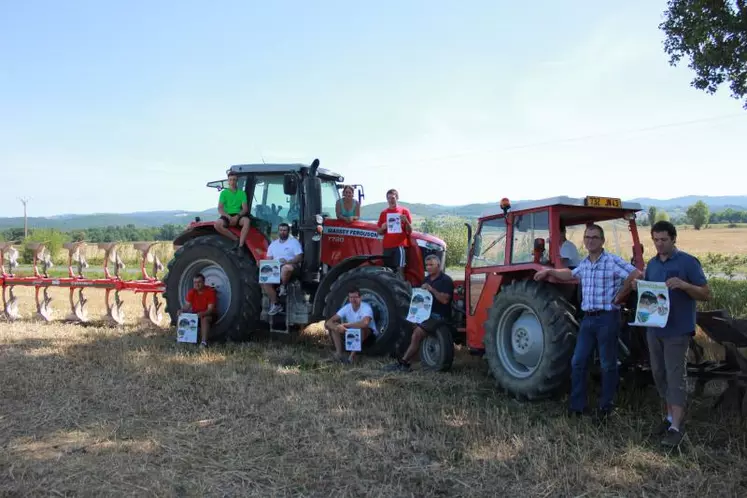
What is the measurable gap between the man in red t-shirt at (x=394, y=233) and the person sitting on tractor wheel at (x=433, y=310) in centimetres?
92

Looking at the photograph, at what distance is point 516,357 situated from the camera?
220 inches

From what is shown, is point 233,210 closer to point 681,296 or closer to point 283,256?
point 283,256

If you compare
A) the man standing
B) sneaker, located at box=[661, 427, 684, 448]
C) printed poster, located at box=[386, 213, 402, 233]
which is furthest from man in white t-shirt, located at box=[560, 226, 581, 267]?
printed poster, located at box=[386, 213, 402, 233]

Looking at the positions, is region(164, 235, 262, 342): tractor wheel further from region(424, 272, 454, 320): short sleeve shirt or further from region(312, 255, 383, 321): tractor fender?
region(424, 272, 454, 320): short sleeve shirt

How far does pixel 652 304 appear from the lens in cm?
423

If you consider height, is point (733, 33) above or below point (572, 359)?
above

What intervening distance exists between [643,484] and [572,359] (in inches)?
55.0

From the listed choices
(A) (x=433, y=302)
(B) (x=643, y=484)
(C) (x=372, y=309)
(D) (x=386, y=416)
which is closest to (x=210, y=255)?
(C) (x=372, y=309)

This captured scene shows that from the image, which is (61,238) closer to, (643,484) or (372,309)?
(372,309)

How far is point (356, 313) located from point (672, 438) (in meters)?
3.84

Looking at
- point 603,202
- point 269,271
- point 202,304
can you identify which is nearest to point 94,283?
point 202,304

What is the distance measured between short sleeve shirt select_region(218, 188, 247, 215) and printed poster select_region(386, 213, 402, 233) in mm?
2109

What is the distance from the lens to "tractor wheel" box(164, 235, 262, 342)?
820 cm

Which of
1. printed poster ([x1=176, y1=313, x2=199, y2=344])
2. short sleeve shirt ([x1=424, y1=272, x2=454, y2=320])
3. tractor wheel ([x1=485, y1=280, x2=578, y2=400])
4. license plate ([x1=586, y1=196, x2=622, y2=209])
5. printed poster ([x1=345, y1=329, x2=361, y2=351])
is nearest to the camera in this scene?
tractor wheel ([x1=485, y1=280, x2=578, y2=400])
